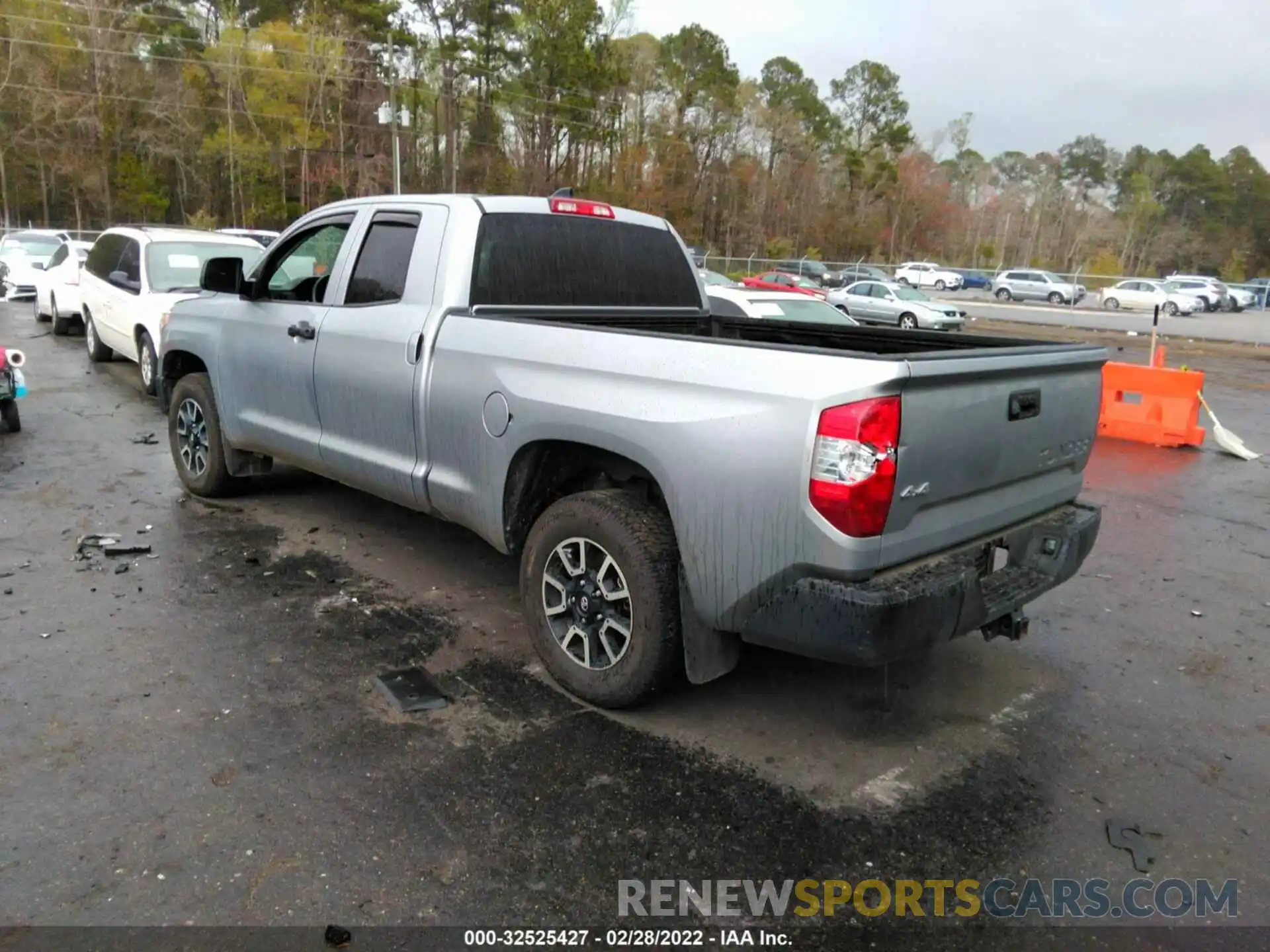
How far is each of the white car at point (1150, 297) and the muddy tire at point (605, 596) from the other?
131ft

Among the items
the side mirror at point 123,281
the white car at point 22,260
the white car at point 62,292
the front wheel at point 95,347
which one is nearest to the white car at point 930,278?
the white car at point 22,260

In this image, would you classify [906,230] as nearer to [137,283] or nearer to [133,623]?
[137,283]

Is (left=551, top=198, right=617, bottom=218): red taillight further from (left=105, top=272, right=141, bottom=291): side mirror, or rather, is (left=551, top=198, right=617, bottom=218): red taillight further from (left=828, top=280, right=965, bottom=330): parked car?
(left=828, top=280, right=965, bottom=330): parked car

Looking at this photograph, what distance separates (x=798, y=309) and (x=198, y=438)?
8.02 m

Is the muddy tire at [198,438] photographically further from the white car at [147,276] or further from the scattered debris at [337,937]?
the scattered debris at [337,937]

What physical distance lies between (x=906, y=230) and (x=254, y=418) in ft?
253

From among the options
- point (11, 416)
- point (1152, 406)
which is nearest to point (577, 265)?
point (11, 416)

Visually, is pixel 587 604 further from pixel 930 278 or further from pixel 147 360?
pixel 930 278

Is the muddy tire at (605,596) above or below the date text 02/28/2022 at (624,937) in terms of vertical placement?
above

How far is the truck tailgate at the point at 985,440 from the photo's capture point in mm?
2926

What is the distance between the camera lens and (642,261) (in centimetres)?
515

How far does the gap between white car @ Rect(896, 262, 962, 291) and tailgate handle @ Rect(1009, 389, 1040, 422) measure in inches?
1916

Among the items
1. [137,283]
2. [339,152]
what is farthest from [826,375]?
[339,152]

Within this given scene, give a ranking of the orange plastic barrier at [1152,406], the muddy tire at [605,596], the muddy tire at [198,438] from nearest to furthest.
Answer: the muddy tire at [605,596]
the muddy tire at [198,438]
the orange plastic barrier at [1152,406]
